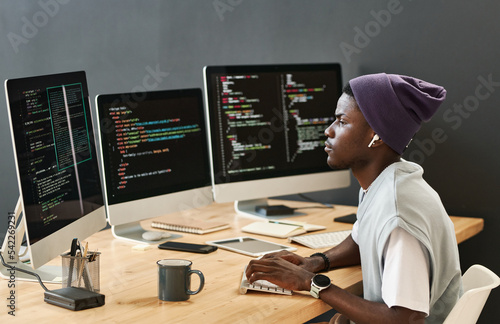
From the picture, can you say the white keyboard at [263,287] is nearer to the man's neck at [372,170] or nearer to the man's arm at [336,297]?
the man's arm at [336,297]

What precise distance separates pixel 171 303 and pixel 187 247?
498 millimetres

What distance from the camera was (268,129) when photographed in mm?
2457

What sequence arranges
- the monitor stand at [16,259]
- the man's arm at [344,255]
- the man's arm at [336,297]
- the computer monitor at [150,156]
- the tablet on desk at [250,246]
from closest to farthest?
the man's arm at [336,297] → the monitor stand at [16,259] → the man's arm at [344,255] → the tablet on desk at [250,246] → the computer monitor at [150,156]

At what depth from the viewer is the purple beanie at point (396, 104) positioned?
1.45m

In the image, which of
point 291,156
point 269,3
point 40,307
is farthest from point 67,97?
point 269,3

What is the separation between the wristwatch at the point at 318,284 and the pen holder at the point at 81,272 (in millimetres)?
550

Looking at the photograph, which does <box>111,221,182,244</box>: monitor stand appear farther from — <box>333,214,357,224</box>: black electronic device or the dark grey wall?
the dark grey wall

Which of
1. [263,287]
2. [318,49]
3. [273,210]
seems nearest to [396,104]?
[263,287]

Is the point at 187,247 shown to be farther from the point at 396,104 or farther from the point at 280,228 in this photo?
the point at 396,104

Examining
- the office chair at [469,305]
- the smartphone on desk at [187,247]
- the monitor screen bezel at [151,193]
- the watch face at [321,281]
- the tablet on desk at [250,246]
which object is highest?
the monitor screen bezel at [151,193]

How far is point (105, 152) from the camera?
79.1 inches

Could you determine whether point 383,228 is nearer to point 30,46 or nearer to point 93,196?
point 93,196

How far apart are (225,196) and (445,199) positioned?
36.6 inches

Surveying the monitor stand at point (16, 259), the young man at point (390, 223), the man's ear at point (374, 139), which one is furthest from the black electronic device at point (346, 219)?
the monitor stand at point (16, 259)
